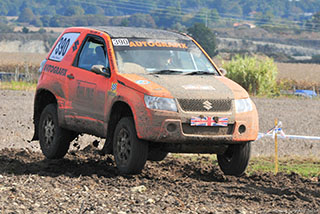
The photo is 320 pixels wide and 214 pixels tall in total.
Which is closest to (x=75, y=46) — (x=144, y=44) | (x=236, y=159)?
(x=144, y=44)

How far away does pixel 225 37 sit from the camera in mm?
163500

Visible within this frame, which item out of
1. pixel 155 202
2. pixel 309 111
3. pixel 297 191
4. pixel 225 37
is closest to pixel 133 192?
pixel 155 202

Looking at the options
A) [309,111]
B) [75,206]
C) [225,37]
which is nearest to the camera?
[75,206]

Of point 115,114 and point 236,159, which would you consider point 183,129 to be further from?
point 236,159

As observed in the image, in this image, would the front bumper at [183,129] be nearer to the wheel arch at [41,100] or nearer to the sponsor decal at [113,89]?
the sponsor decal at [113,89]

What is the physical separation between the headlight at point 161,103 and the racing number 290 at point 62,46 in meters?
2.64

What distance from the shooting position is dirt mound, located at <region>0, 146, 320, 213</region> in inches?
266

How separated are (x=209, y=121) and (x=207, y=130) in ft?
0.44

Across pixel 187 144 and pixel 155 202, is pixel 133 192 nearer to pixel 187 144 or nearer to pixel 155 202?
pixel 155 202

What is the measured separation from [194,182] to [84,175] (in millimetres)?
1551

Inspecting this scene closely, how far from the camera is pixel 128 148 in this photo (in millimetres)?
8656

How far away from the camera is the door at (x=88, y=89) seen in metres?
9.27

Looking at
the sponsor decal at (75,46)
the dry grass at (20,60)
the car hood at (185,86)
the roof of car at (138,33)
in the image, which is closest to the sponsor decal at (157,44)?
the roof of car at (138,33)

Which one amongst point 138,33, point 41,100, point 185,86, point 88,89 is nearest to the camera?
point 185,86
